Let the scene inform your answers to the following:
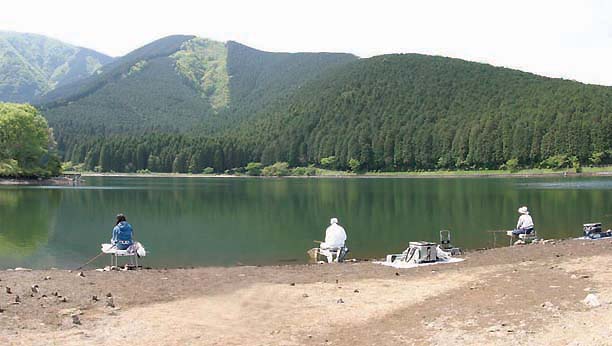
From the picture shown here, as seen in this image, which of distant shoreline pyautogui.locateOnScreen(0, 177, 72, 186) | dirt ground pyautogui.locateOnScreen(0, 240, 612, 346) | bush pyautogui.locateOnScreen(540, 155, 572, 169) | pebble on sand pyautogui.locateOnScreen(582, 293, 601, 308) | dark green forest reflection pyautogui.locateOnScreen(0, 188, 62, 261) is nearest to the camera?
dirt ground pyautogui.locateOnScreen(0, 240, 612, 346)

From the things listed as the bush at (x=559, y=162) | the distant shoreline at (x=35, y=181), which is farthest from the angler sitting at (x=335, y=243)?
the bush at (x=559, y=162)

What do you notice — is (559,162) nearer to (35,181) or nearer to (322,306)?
(35,181)

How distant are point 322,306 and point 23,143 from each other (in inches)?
4654

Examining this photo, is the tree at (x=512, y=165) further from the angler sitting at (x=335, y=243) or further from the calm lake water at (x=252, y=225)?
the angler sitting at (x=335, y=243)

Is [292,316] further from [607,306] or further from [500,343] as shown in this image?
[607,306]

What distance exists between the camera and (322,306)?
16.2 m

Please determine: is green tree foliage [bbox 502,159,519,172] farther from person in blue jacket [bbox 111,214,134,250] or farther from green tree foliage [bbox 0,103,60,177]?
person in blue jacket [bbox 111,214,134,250]

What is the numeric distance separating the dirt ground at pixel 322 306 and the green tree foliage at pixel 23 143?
106 meters

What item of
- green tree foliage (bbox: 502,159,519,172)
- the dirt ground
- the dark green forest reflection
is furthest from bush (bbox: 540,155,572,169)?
the dirt ground

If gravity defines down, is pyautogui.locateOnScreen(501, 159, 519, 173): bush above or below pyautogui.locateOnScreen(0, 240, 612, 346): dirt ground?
above

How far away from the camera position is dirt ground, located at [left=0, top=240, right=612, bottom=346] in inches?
508

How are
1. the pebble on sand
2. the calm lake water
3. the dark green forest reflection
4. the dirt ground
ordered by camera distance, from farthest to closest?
the dark green forest reflection → the calm lake water → the pebble on sand → the dirt ground

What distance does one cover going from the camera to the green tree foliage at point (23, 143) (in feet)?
382

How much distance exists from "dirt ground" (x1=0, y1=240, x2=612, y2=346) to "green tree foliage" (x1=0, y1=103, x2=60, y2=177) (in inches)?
4164
